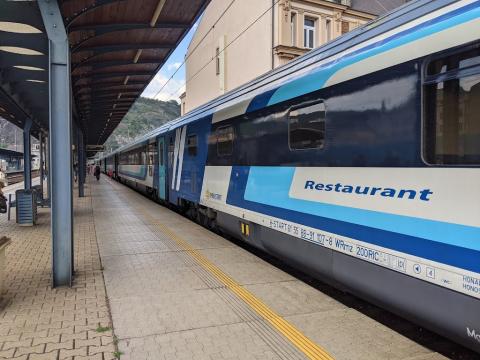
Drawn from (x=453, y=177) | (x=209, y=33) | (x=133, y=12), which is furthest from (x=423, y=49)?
(x=209, y=33)

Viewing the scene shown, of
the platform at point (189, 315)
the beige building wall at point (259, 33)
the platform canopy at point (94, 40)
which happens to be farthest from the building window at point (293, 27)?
the platform at point (189, 315)

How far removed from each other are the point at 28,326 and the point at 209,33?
3708 centimetres

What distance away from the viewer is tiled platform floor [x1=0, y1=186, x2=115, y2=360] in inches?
146

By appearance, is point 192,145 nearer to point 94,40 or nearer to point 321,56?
point 94,40

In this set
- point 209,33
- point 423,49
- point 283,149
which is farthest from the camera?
point 209,33

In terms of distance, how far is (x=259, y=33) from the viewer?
95.7ft

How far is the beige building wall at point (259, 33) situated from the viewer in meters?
27.5

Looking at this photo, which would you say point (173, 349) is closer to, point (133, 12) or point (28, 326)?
point (28, 326)

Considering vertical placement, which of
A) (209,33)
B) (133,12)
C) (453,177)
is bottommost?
(453,177)

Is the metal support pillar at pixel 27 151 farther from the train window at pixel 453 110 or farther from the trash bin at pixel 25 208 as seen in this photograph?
the train window at pixel 453 110

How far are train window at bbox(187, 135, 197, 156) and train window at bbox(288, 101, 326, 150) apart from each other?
4.79 metres

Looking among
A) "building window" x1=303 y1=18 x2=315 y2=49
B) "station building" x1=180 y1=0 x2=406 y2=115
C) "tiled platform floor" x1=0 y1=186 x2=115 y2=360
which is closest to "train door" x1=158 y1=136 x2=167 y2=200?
"tiled platform floor" x1=0 y1=186 x2=115 y2=360

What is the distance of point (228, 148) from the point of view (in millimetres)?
7684

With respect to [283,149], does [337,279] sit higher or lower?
lower
